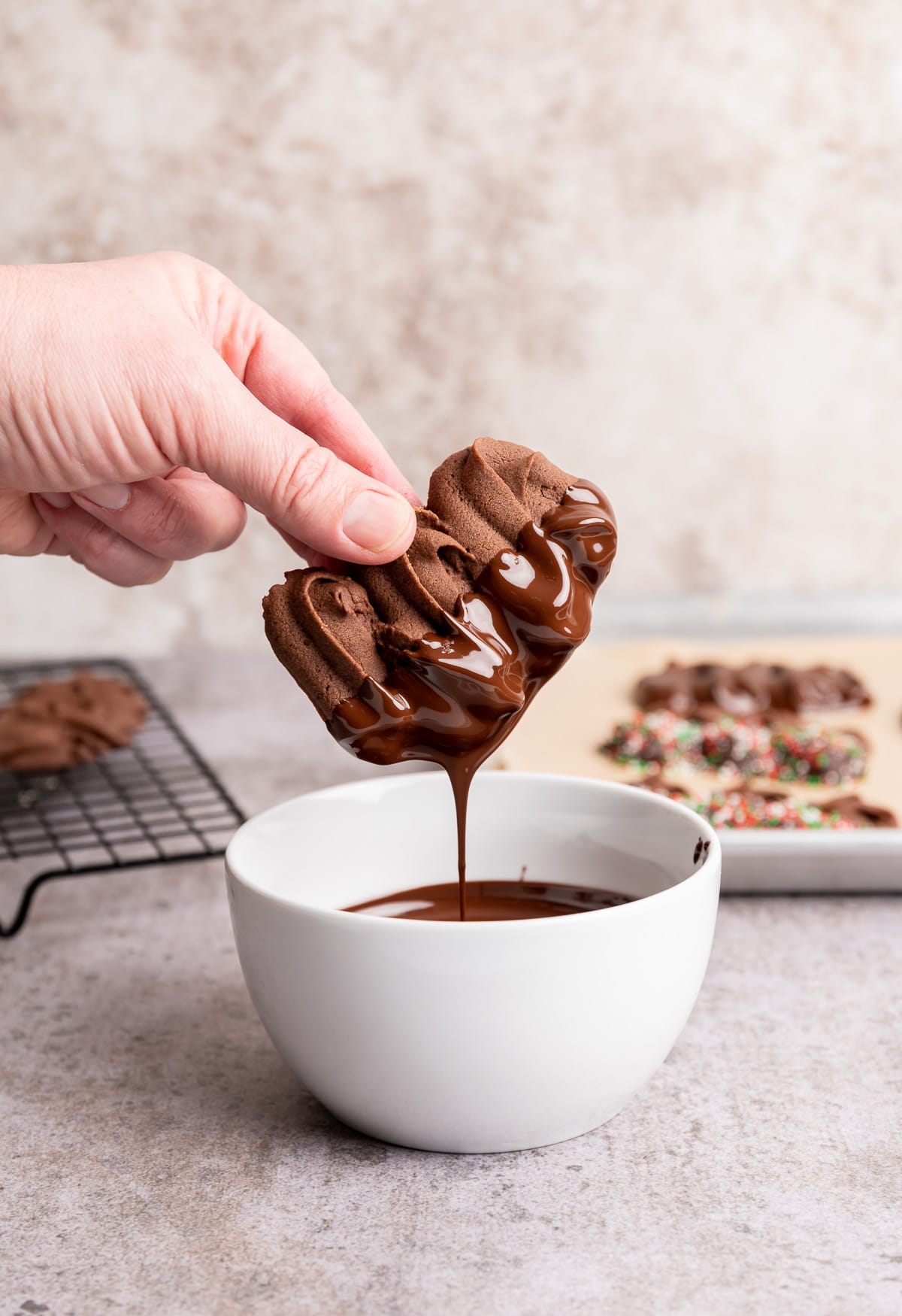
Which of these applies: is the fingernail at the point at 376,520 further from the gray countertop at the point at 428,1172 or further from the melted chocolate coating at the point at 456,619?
the gray countertop at the point at 428,1172

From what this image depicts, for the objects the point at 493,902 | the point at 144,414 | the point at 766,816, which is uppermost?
the point at 144,414

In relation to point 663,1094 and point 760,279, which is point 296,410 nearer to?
point 663,1094

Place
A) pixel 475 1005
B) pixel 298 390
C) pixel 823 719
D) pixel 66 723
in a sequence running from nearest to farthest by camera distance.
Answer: pixel 475 1005
pixel 298 390
pixel 66 723
pixel 823 719

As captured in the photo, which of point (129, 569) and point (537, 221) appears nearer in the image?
point (129, 569)

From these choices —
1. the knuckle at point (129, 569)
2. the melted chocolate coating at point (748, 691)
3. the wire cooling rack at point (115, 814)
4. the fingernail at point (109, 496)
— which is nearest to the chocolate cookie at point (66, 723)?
the wire cooling rack at point (115, 814)

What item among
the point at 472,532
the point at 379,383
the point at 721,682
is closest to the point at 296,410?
the point at 472,532

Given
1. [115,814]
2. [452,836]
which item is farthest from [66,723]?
[452,836]

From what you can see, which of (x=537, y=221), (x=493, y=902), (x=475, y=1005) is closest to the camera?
(x=475, y=1005)

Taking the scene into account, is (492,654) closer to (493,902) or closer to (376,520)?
(376,520)
